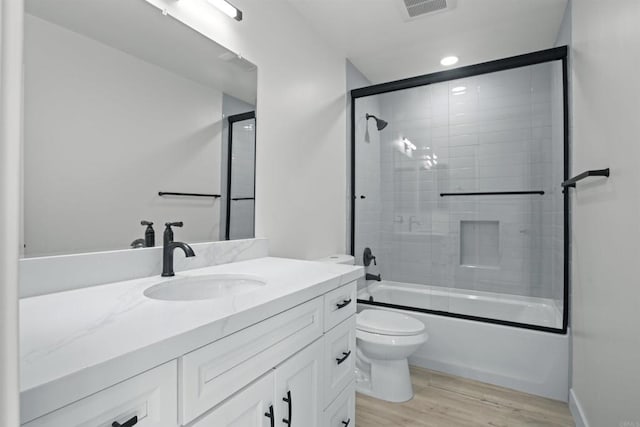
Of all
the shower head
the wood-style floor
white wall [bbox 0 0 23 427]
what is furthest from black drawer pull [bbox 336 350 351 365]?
the shower head

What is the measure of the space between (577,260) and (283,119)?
183cm

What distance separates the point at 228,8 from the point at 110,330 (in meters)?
1.47

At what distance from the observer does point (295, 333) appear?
40.8 inches

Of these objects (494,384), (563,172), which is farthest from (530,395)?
(563,172)

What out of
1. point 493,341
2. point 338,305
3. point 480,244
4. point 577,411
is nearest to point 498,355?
point 493,341

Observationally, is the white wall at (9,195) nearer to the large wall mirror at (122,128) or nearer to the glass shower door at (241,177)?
the large wall mirror at (122,128)

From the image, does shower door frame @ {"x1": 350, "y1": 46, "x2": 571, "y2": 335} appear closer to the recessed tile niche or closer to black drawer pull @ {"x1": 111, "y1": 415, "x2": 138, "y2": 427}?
the recessed tile niche

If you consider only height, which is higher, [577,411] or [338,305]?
[338,305]

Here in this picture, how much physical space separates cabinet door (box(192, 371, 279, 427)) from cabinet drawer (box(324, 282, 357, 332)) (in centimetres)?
35

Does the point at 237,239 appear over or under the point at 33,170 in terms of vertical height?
under

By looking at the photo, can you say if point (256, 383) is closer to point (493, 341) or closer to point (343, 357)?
point (343, 357)

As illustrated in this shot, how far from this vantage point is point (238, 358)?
82 cm

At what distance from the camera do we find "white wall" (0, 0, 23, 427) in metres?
0.28

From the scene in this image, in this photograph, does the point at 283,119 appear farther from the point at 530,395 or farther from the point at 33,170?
the point at 530,395
